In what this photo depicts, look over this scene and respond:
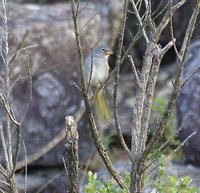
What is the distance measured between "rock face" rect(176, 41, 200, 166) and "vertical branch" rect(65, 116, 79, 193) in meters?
2.72

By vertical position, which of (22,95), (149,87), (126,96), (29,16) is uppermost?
(149,87)

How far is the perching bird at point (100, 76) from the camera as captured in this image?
495 centimetres

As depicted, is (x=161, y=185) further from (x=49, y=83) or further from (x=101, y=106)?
(x=49, y=83)

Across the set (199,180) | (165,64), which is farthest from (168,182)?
(165,64)

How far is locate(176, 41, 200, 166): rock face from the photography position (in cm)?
646

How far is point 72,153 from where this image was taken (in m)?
3.76

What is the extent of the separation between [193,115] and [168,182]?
244 centimetres

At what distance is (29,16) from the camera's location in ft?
25.5

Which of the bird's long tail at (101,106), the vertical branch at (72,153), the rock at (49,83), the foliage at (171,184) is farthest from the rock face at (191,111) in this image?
the vertical branch at (72,153)

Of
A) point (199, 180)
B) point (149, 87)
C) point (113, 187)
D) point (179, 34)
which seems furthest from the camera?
point (179, 34)

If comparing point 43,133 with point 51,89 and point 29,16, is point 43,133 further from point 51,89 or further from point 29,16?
point 29,16

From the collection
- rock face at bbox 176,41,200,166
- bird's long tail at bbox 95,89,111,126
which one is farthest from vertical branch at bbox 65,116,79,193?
rock face at bbox 176,41,200,166

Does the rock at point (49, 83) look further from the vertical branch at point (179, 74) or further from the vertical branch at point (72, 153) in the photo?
the vertical branch at point (179, 74)

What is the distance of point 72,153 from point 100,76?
1826 mm
